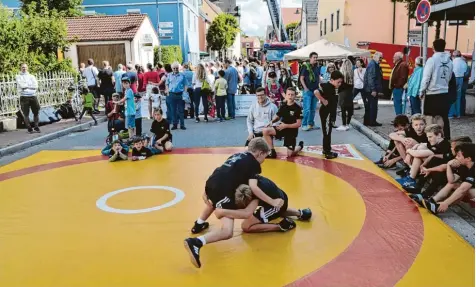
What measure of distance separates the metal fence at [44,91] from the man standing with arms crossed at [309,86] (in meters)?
7.77

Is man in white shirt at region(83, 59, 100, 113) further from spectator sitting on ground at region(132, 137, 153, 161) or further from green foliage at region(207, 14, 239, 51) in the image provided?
green foliage at region(207, 14, 239, 51)

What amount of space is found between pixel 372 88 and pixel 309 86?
5.14 ft

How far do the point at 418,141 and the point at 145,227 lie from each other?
412cm

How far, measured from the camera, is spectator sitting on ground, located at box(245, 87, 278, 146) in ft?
27.6

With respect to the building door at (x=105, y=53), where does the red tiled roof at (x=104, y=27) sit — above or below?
above

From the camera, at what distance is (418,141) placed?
6625mm

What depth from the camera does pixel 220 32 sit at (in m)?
52.1

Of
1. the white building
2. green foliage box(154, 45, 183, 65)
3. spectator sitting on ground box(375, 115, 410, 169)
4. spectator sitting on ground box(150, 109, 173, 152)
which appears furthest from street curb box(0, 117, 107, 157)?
green foliage box(154, 45, 183, 65)

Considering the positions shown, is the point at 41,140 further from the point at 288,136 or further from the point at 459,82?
the point at 459,82

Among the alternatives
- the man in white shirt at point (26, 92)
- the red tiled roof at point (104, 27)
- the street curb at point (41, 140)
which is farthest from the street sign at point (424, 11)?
the red tiled roof at point (104, 27)

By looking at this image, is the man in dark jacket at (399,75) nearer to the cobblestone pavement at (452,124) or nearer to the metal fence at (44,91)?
the cobblestone pavement at (452,124)

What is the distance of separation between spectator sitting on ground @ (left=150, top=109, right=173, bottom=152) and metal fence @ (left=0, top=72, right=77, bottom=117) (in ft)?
17.5

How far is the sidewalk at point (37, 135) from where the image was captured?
33.9 ft

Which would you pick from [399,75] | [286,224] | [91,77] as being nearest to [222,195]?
[286,224]
